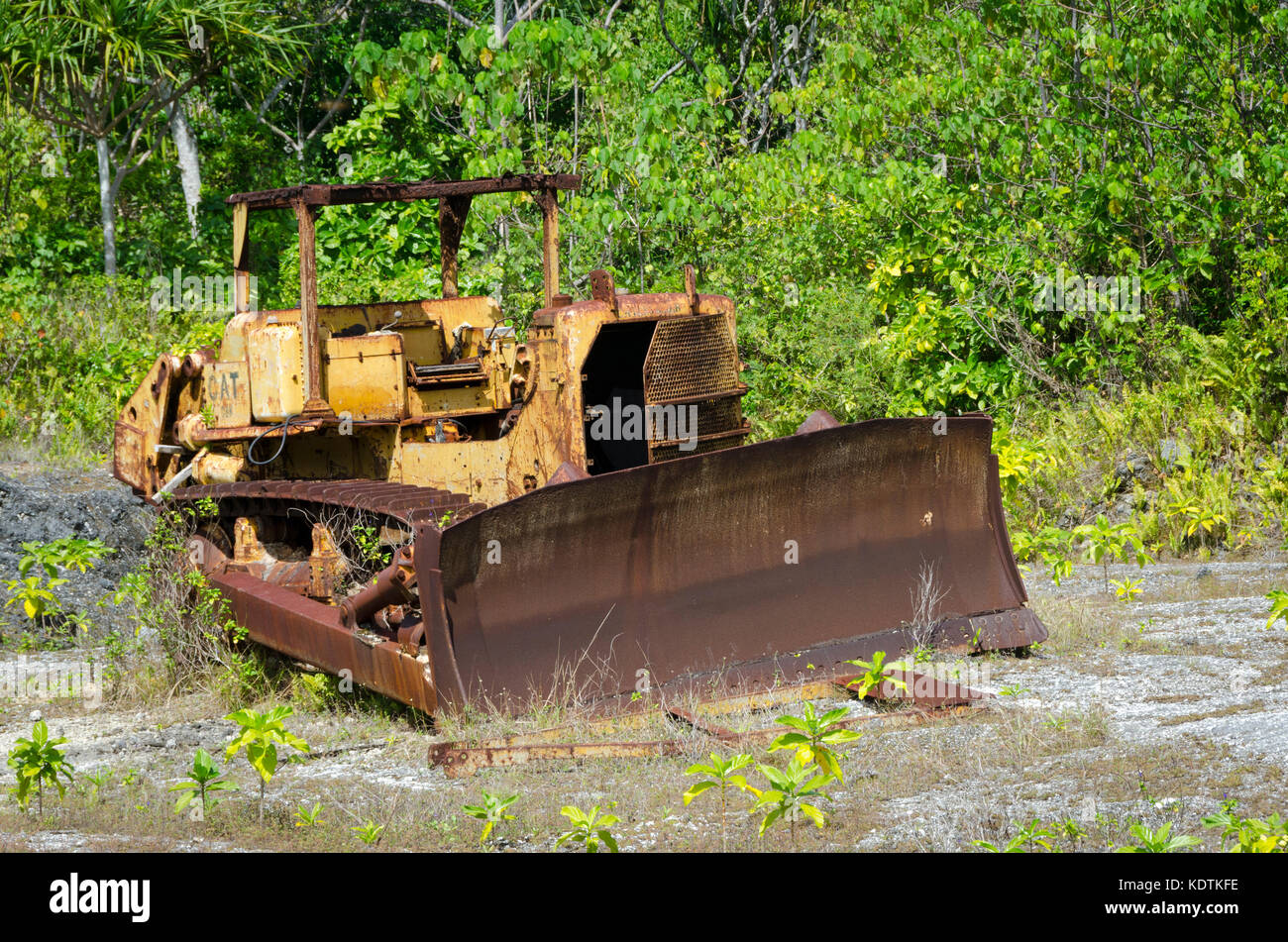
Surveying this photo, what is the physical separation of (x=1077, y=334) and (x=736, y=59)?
10582 millimetres

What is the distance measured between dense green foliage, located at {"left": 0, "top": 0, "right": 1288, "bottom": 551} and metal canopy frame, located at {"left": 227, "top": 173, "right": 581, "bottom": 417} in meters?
3.38

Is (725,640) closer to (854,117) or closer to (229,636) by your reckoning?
(229,636)

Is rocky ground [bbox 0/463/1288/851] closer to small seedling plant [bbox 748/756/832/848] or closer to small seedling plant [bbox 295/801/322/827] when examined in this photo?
small seedling plant [bbox 295/801/322/827]

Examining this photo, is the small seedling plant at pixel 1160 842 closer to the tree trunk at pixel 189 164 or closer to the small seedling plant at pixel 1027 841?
the small seedling plant at pixel 1027 841

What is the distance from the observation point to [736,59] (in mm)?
21484

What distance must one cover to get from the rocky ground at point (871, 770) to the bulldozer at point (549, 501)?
0.37m

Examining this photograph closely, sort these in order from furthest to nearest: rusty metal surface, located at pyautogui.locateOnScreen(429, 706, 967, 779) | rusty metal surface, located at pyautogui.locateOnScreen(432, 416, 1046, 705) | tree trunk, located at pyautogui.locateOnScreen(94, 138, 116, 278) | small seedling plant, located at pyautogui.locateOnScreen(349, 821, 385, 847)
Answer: tree trunk, located at pyautogui.locateOnScreen(94, 138, 116, 278) → rusty metal surface, located at pyautogui.locateOnScreen(432, 416, 1046, 705) → rusty metal surface, located at pyautogui.locateOnScreen(429, 706, 967, 779) → small seedling plant, located at pyautogui.locateOnScreen(349, 821, 385, 847)

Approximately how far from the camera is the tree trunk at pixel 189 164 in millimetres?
17578

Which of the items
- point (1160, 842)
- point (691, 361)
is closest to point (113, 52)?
point (691, 361)

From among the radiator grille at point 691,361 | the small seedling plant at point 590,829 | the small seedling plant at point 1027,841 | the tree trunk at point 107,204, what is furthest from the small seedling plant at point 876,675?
the tree trunk at point 107,204

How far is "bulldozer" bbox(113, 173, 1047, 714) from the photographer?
6055 mm

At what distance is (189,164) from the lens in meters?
17.9

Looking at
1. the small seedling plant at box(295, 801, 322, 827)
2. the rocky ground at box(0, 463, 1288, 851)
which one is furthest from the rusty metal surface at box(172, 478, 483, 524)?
the small seedling plant at box(295, 801, 322, 827)
